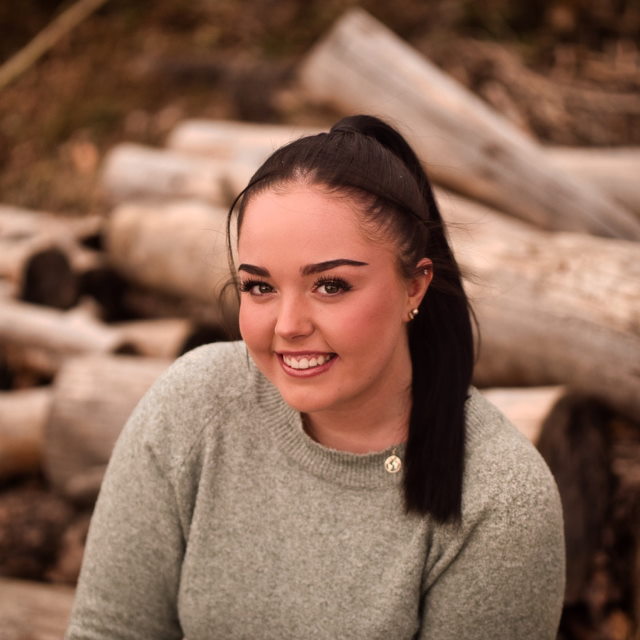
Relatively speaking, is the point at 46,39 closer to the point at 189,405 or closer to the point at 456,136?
the point at 456,136

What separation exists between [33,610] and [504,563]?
1.67 m

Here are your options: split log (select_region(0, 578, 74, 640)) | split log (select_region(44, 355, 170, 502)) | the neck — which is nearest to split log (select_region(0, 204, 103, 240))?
split log (select_region(44, 355, 170, 502))

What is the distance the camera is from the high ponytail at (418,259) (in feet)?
5.20

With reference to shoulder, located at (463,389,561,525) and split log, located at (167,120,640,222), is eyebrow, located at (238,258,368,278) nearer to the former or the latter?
shoulder, located at (463,389,561,525)

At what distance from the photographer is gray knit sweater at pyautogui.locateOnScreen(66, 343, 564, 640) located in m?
1.71

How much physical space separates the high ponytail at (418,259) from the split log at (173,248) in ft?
6.74

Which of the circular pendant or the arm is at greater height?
the circular pendant

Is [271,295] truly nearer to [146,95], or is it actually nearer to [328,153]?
[328,153]

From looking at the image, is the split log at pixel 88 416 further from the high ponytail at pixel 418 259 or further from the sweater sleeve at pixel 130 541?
the high ponytail at pixel 418 259

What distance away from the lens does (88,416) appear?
126 inches

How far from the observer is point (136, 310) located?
4.32 meters

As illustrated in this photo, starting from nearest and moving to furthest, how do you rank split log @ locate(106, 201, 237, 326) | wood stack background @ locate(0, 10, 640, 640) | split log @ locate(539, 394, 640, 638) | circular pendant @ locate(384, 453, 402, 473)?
circular pendant @ locate(384, 453, 402, 473) → split log @ locate(539, 394, 640, 638) → wood stack background @ locate(0, 10, 640, 640) → split log @ locate(106, 201, 237, 326)

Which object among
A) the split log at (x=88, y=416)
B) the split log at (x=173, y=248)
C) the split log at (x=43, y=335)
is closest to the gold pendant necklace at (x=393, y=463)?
the split log at (x=88, y=416)

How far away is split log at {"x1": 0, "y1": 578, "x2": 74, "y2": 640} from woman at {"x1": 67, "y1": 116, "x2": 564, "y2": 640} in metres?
0.71
